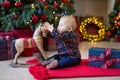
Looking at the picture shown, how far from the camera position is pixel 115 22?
14.8 ft

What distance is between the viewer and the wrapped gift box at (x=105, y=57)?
2633mm

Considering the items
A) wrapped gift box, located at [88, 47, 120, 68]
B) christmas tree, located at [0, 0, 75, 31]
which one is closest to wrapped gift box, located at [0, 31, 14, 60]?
christmas tree, located at [0, 0, 75, 31]

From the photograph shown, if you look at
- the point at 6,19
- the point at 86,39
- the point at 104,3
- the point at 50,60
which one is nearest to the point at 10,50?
the point at 6,19

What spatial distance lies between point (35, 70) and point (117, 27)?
243 centimetres

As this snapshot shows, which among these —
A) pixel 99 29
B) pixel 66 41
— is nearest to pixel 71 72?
pixel 66 41

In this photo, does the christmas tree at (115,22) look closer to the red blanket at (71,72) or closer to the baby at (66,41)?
the baby at (66,41)

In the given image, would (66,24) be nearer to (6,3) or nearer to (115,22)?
(6,3)

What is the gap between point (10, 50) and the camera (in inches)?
126

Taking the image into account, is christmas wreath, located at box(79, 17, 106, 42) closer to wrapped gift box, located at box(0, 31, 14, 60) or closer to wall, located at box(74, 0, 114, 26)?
wall, located at box(74, 0, 114, 26)

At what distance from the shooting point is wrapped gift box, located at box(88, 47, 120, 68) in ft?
8.64

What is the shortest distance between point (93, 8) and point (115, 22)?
72cm

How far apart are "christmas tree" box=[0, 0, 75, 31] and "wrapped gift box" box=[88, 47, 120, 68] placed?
1061mm

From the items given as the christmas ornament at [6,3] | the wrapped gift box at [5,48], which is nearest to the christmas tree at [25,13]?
the christmas ornament at [6,3]

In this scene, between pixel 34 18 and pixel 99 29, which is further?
pixel 99 29
